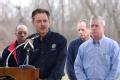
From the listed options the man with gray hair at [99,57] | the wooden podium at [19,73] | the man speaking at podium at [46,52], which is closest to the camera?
the wooden podium at [19,73]

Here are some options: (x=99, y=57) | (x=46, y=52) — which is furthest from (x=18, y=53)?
(x=99, y=57)

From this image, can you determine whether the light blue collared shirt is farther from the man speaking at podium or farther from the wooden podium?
the wooden podium

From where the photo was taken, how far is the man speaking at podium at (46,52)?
5.18 meters

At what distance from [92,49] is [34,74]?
1683 mm

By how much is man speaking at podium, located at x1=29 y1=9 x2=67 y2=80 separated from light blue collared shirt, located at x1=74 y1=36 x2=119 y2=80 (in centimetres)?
Answer: 50

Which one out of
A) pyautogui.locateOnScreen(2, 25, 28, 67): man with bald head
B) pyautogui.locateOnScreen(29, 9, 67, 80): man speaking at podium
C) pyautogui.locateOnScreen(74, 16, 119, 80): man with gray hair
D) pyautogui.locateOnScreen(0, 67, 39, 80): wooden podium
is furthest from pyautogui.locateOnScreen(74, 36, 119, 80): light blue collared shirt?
pyautogui.locateOnScreen(0, 67, 39, 80): wooden podium

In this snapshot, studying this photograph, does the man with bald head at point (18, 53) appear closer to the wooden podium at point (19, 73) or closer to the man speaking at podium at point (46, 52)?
the man speaking at podium at point (46, 52)

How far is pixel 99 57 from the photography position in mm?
5602

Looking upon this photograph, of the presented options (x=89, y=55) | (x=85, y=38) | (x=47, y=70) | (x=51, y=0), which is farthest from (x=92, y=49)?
(x=51, y=0)

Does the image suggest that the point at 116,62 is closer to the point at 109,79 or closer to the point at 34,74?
the point at 109,79

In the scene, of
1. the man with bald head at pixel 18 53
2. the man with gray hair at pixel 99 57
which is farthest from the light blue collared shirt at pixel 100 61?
the man with bald head at pixel 18 53

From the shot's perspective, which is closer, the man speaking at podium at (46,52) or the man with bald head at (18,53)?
the man speaking at podium at (46,52)

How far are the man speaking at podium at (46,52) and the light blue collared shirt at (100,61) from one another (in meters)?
0.50

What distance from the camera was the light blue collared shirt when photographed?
557 centimetres
